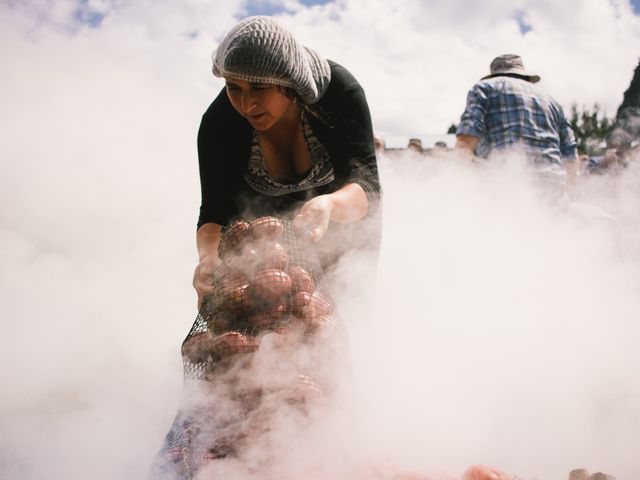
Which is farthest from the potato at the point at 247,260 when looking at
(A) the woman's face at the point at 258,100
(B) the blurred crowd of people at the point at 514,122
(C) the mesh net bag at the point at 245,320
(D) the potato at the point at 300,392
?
(B) the blurred crowd of people at the point at 514,122

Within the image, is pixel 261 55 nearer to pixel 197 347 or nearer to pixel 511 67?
pixel 197 347

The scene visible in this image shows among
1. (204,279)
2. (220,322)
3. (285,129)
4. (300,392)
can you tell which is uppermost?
(285,129)

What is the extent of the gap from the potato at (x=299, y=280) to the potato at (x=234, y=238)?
0.63ft

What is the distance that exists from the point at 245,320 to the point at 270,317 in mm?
97

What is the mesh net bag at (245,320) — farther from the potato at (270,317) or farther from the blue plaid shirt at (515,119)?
the blue plaid shirt at (515,119)

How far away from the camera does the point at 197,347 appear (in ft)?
5.51

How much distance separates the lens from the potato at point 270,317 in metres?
1.51

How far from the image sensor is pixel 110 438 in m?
2.50

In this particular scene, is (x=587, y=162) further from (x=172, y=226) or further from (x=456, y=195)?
(x=172, y=226)

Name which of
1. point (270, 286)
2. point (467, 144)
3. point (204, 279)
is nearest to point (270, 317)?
point (270, 286)

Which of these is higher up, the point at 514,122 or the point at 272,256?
the point at 514,122

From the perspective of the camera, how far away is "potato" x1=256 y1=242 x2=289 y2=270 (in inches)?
62.1

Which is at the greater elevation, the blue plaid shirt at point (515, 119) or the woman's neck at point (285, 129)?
the blue plaid shirt at point (515, 119)

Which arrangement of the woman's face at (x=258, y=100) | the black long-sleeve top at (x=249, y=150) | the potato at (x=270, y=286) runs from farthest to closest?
the black long-sleeve top at (x=249, y=150)
the woman's face at (x=258, y=100)
the potato at (x=270, y=286)
